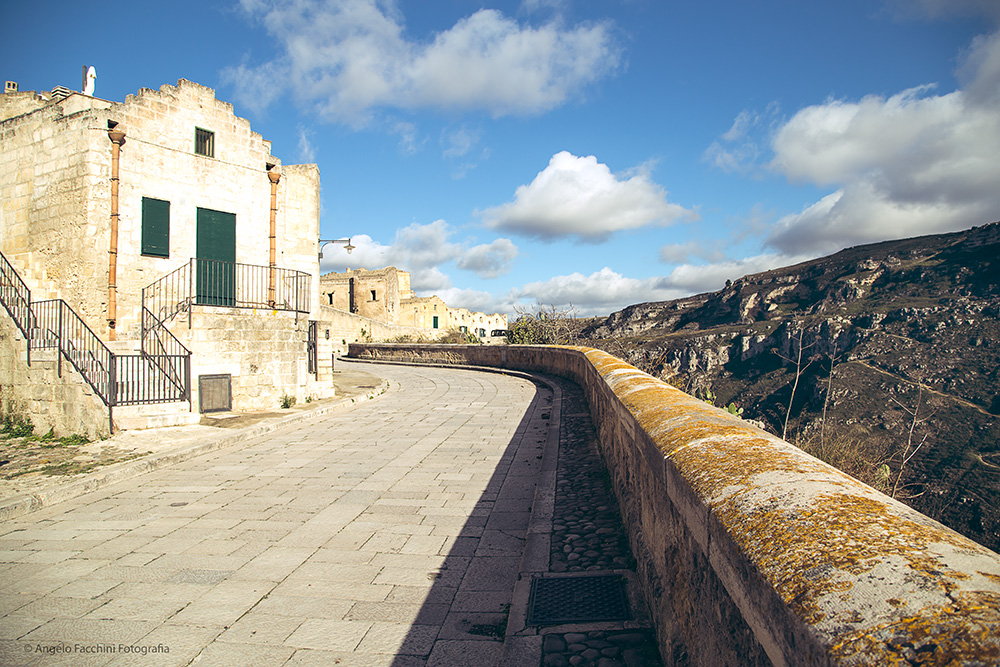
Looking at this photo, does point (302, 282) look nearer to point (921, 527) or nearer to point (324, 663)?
point (324, 663)

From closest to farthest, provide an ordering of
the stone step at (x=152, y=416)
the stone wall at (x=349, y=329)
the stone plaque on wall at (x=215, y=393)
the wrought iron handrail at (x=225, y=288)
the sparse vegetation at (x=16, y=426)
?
1. the stone step at (x=152, y=416)
2. the sparse vegetation at (x=16, y=426)
3. the stone plaque on wall at (x=215, y=393)
4. the wrought iron handrail at (x=225, y=288)
5. the stone wall at (x=349, y=329)

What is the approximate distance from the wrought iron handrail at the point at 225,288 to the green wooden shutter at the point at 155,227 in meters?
0.55

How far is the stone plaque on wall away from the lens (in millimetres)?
10664

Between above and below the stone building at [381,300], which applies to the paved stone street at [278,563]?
below

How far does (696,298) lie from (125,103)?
300ft

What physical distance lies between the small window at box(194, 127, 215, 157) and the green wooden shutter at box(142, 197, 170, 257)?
1.53 m

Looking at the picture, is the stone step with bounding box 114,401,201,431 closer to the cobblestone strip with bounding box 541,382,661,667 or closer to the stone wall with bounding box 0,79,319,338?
the stone wall with bounding box 0,79,319,338

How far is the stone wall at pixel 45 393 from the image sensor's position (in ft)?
28.3

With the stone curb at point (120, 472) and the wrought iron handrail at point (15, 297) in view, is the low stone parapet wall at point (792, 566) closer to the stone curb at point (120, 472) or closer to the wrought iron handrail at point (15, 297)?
the stone curb at point (120, 472)

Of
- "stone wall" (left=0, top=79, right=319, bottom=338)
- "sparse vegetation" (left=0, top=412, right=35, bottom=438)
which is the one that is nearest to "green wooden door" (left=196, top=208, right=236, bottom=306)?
"stone wall" (left=0, top=79, right=319, bottom=338)

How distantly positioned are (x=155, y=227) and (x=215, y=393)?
12.7ft

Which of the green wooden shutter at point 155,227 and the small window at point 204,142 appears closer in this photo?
the green wooden shutter at point 155,227

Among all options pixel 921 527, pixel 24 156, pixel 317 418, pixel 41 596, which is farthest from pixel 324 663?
pixel 24 156

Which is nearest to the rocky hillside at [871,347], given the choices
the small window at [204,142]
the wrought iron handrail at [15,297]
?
the small window at [204,142]
